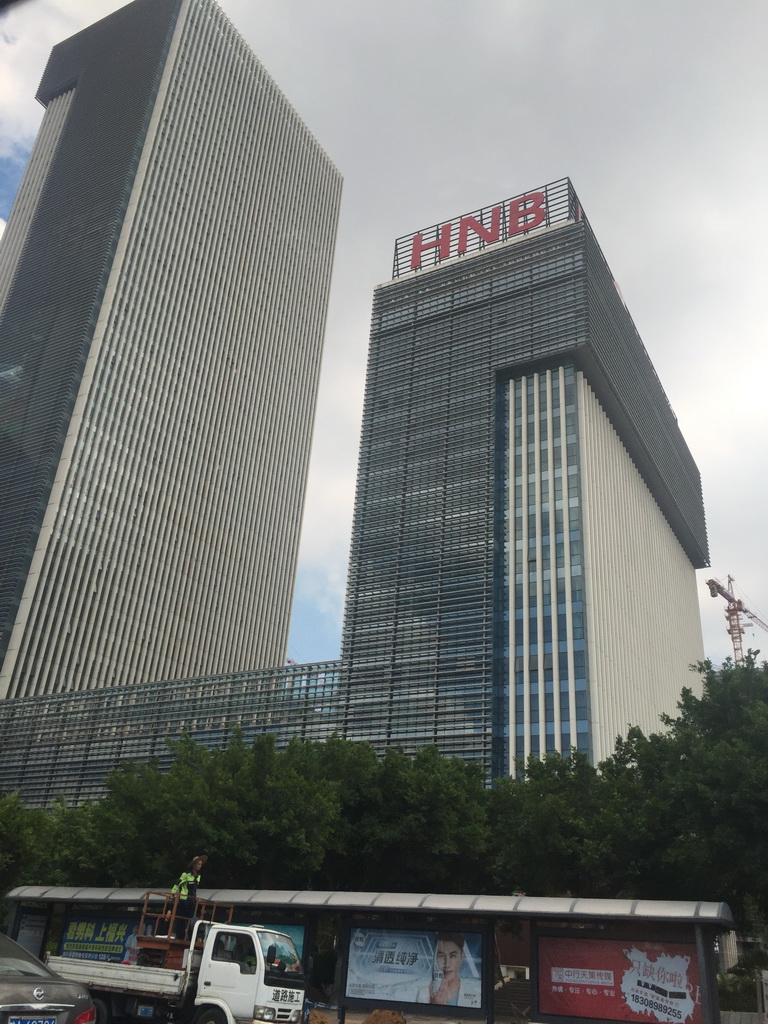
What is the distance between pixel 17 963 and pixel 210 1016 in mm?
9044

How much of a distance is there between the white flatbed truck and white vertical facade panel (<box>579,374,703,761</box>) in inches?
1977

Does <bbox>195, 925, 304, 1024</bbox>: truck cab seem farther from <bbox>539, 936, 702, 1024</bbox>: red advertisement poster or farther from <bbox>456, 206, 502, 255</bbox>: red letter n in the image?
<bbox>456, 206, 502, 255</bbox>: red letter n

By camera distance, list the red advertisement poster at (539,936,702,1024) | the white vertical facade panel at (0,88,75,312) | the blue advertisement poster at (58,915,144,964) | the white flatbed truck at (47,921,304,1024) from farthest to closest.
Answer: the white vertical facade panel at (0,88,75,312), the blue advertisement poster at (58,915,144,964), the red advertisement poster at (539,936,702,1024), the white flatbed truck at (47,921,304,1024)

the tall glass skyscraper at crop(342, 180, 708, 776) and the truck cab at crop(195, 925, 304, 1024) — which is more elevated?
the tall glass skyscraper at crop(342, 180, 708, 776)

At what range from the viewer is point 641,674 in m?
81.9

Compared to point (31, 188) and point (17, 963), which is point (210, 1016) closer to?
point (17, 963)

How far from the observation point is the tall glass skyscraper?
68.2 m

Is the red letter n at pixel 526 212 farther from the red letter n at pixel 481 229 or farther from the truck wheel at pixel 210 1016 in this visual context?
the truck wheel at pixel 210 1016

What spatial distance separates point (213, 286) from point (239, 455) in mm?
22362

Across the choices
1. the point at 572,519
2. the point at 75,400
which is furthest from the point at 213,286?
the point at 572,519

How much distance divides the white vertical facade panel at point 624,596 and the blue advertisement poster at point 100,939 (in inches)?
1883

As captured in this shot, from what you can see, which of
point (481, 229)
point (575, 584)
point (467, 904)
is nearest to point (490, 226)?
point (481, 229)

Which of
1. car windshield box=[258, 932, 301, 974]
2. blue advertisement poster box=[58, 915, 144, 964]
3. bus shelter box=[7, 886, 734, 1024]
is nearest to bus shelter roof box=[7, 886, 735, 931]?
bus shelter box=[7, 886, 734, 1024]

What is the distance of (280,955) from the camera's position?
18.2m
